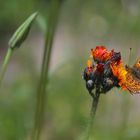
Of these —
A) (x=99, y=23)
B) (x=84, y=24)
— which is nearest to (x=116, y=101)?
(x=99, y=23)

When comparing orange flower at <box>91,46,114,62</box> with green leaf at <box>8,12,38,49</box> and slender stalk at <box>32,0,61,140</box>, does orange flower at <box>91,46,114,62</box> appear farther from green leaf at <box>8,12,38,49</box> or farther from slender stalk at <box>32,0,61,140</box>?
green leaf at <box>8,12,38,49</box>

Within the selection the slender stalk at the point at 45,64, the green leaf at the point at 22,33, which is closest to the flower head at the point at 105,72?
the slender stalk at the point at 45,64

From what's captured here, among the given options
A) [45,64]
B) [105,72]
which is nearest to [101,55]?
[105,72]

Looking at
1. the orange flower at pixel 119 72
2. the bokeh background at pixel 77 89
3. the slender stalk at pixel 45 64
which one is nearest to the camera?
the orange flower at pixel 119 72

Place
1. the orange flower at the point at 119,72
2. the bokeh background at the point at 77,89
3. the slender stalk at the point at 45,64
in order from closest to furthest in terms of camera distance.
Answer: the orange flower at the point at 119,72, the slender stalk at the point at 45,64, the bokeh background at the point at 77,89

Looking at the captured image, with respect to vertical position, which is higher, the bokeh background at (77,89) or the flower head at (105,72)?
the bokeh background at (77,89)

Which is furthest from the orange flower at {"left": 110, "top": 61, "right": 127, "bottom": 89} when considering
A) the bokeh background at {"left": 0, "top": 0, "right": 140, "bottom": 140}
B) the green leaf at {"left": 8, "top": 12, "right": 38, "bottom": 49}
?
the bokeh background at {"left": 0, "top": 0, "right": 140, "bottom": 140}

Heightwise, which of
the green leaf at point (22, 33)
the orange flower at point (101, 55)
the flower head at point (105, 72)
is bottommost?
the flower head at point (105, 72)

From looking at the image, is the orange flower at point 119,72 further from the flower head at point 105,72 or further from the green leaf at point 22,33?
Result: the green leaf at point 22,33
